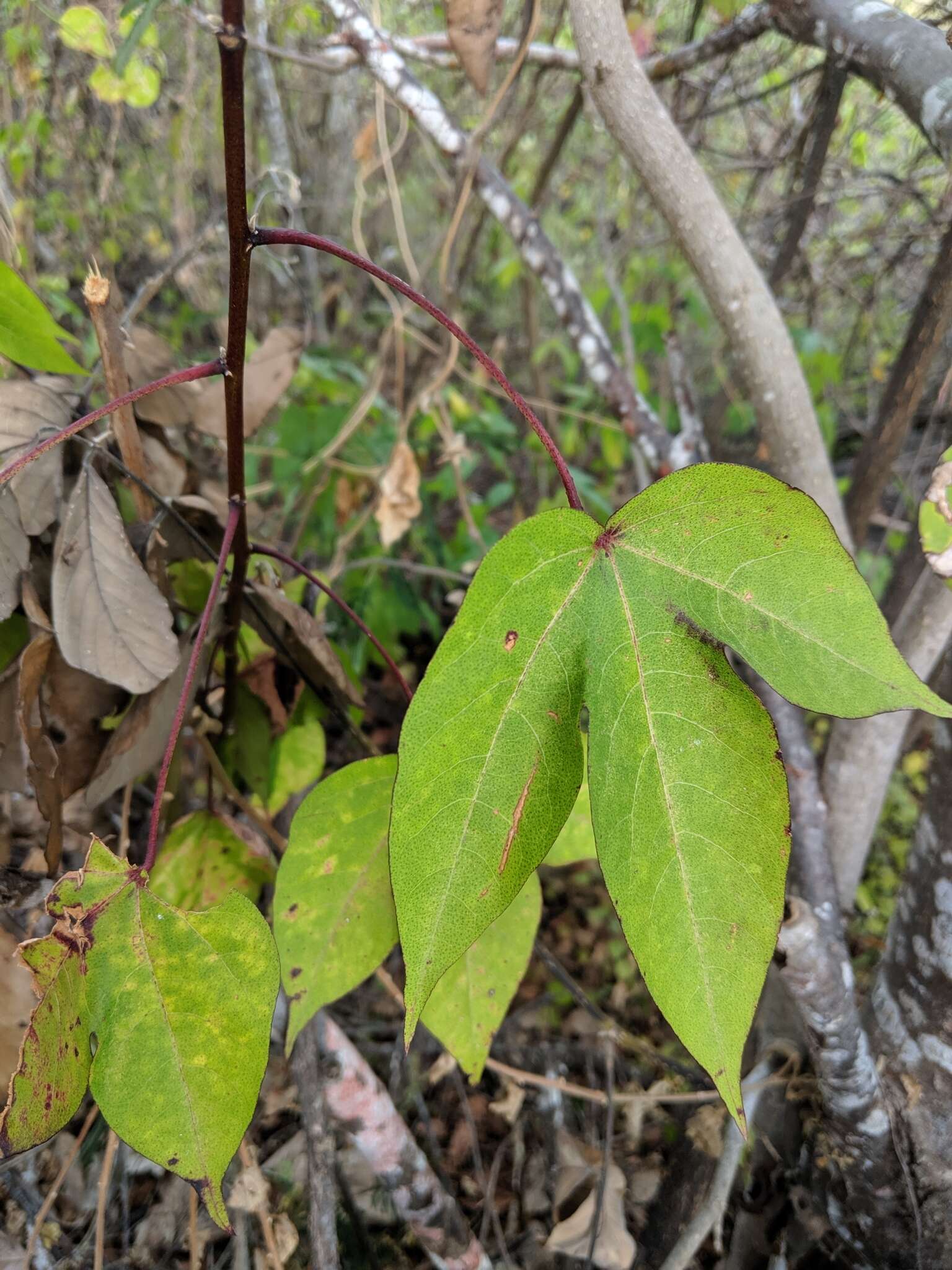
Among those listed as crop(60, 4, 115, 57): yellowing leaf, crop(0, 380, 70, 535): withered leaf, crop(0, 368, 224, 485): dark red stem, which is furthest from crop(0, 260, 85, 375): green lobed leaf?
crop(60, 4, 115, 57): yellowing leaf

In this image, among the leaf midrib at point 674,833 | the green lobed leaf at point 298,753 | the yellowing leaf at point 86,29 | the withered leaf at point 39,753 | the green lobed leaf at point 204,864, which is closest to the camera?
the leaf midrib at point 674,833

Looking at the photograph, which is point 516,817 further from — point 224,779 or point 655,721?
point 224,779

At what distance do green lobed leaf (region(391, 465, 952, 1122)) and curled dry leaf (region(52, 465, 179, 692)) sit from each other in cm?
25

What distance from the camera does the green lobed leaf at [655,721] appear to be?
330mm

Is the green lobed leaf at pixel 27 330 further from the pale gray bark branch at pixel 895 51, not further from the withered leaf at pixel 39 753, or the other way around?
the pale gray bark branch at pixel 895 51

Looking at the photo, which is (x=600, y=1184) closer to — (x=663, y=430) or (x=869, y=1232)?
(x=869, y=1232)

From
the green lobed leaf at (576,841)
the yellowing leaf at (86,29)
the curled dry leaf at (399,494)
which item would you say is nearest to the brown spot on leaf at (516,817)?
the green lobed leaf at (576,841)

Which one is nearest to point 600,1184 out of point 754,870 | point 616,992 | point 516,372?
point 616,992

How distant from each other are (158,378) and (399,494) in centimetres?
36

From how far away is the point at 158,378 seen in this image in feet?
2.30

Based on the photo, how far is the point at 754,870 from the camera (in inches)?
13.3

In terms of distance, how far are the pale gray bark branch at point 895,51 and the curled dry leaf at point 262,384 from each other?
574 mm

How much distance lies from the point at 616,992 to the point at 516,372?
198cm

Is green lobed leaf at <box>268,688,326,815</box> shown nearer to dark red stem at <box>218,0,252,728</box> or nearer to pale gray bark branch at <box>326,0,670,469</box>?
dark red stem at <box>218,0,252,728</box>
